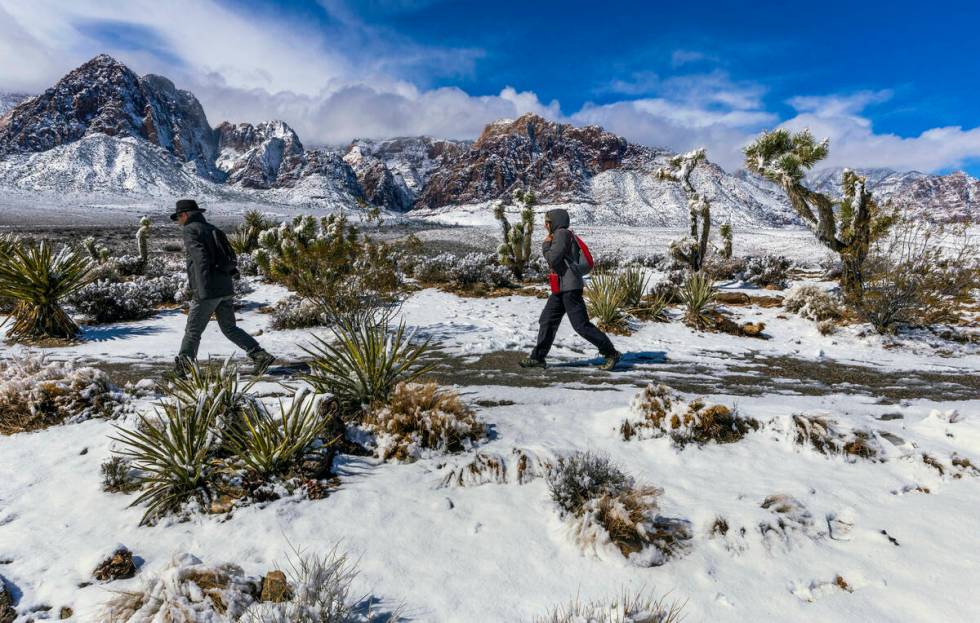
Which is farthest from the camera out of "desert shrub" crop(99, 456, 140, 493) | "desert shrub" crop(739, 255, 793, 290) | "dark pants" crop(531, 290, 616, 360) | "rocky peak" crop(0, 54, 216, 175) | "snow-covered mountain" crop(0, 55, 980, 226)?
"rocky peak" crop(0, 54, 216, 175)

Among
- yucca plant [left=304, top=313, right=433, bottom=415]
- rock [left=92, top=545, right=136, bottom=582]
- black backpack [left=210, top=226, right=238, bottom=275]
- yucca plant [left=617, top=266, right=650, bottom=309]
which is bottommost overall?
rock [left=92, top=545, right=136, bottom=582]

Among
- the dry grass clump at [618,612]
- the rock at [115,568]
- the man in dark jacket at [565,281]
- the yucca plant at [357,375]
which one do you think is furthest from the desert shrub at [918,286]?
the rock at [115,568]

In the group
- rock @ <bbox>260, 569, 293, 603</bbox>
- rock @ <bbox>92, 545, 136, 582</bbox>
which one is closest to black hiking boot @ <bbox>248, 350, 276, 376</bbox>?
rock @ <bbox>92, 545, 136, 582</bbox>

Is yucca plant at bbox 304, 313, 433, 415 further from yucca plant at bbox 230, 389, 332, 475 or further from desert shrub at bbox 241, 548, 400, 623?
desert shrub at bbox 241, 548, 400, 623

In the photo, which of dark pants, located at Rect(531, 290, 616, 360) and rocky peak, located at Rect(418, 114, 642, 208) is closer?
dark pants, located at Rect(531, 290, 616, 360)

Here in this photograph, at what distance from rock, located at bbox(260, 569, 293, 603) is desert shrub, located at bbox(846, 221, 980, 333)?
9.46 meters

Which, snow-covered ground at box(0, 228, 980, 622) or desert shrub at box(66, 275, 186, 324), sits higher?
desert shrub at box(66, 275, 186, 324)

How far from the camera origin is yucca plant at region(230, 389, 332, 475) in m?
3.06

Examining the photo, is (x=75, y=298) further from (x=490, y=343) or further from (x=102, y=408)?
(x=490, y=343)

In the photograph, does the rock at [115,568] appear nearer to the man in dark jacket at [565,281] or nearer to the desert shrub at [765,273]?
the man in dark jacket at [565,281]

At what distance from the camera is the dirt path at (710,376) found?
5.35 metres

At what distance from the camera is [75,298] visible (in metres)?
8.70

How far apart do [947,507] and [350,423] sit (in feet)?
13.7

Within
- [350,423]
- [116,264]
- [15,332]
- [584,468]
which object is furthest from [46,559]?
[116,264]
